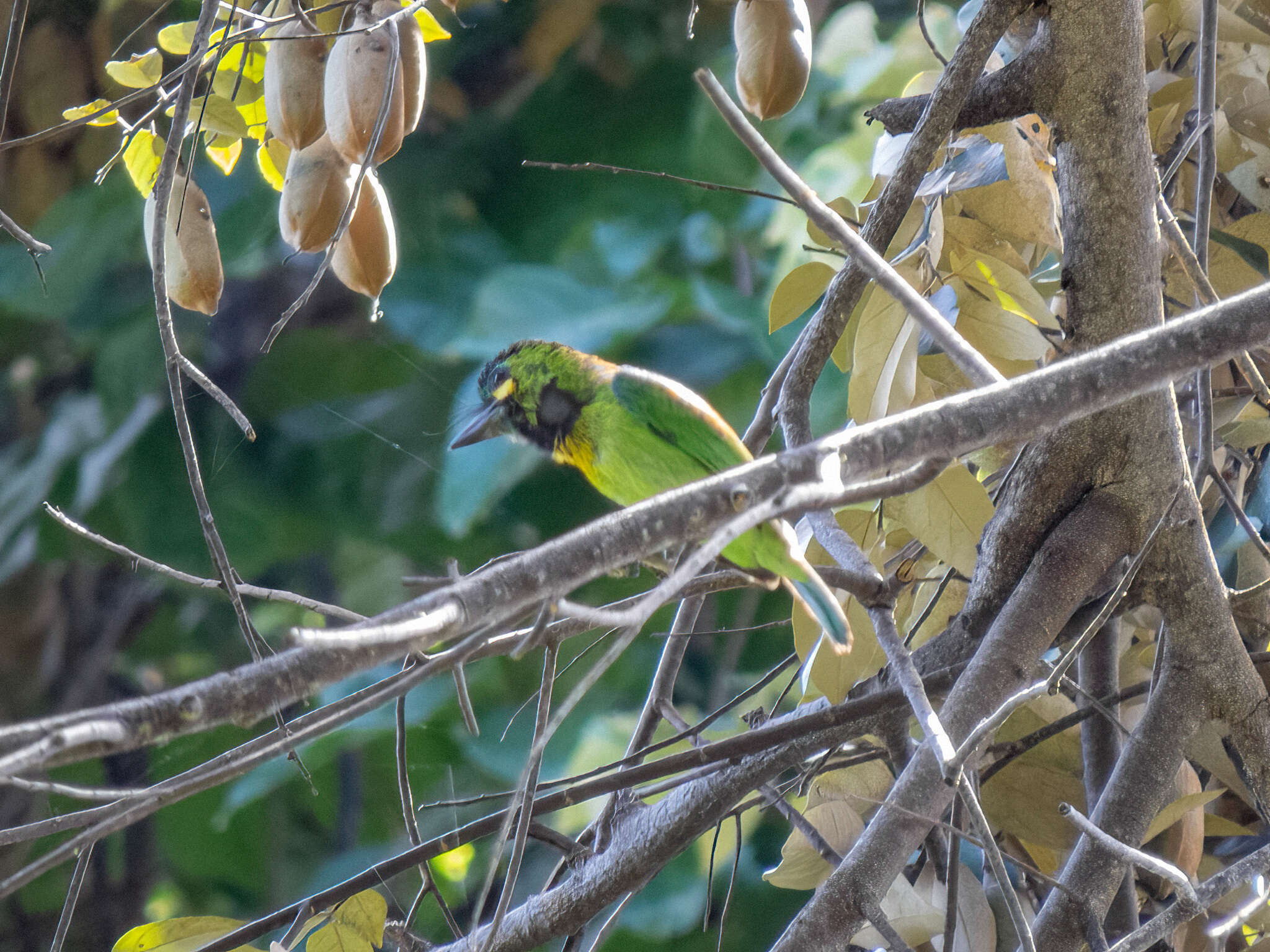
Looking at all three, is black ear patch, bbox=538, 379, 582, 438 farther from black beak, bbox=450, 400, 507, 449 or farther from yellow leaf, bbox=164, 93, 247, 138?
yellow leaf, bbox=164, 93, 247, 138

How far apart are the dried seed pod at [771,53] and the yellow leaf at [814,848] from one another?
0.58 meters

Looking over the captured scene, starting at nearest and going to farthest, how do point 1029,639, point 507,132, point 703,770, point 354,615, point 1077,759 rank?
point 354,615, point 1029,639, point 703,770, point 1077,759, point 507,132

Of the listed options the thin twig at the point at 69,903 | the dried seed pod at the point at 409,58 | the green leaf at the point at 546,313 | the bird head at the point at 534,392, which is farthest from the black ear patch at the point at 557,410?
the green leaf at the point at 546,313

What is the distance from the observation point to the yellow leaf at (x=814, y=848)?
0.92 metres

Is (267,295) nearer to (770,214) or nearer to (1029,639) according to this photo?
(770,214)

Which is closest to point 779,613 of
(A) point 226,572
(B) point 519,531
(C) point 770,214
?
(B) point 519,531

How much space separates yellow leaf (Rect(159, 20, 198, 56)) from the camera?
85 centimetres

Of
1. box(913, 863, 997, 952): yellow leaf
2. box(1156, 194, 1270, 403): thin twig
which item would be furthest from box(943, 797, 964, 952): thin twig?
box(1156, 194, 1270, 403): thin twig

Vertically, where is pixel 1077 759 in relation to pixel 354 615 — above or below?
below

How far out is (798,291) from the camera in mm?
858

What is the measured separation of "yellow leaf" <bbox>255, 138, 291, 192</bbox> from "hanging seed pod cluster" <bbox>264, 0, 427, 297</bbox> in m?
0.11

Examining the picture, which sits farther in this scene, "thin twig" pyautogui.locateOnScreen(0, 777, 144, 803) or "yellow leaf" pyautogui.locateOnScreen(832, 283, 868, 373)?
"yellow leaf" pyautogui.locateOnScreen(832, 283, 868, 373)

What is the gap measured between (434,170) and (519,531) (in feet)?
2.46

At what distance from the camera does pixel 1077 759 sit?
0.97 meters
